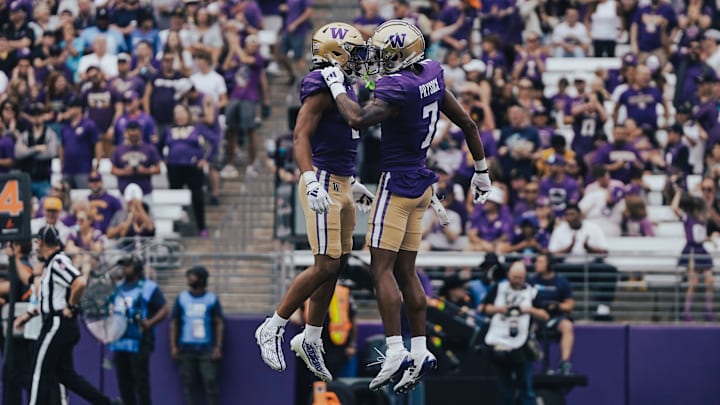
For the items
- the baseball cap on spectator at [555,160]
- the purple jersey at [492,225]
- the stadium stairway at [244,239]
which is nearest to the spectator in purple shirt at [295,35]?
the stadium stairway at [244,239]

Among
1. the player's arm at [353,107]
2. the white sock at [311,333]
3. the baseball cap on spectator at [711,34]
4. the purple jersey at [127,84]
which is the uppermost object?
the baseball cap on spectator at [711,34]

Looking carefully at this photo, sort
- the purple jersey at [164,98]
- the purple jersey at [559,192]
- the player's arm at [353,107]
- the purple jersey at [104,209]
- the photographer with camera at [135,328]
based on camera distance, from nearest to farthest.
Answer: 1. the player's arm at [353,107]
2. the photographer with camera at [135,328]
3. the purple jersey at [559,192]
4. the purple jersey at [104,209]
5. the purple jersey at [164,98]

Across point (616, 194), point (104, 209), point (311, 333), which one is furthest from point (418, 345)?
point (104, 209)

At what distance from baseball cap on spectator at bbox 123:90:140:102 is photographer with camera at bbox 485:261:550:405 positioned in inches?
248

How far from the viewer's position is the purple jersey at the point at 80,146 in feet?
71.8

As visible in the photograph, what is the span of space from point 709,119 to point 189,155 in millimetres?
6016

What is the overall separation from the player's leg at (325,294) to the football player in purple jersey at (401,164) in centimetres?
26

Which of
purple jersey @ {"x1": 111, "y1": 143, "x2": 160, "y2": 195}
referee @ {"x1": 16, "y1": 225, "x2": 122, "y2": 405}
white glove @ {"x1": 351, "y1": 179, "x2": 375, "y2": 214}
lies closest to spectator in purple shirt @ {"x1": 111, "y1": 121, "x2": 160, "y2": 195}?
purple jersey @ {"x1": 111, "y1": 143, "x2": 160, "y2": 195}

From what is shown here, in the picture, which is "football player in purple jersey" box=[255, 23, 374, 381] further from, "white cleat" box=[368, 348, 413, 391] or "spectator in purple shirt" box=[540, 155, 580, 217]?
"spectator in purple shirt" box=[540, 155, 580, 217]

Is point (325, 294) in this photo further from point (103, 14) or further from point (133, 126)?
point (103, 14)

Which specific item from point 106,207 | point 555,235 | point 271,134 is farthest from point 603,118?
point 106,207

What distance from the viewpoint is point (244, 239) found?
20.3m

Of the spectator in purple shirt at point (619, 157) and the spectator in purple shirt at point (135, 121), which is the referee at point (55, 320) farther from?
the spectator in purple shirt at point (619, 157)

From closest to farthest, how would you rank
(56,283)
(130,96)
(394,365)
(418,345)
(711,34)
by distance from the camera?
(394,365)
(418,345)
(56,283)
(130,96)
(711,34)
